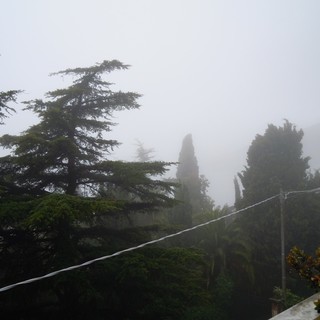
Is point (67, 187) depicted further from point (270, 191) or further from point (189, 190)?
point (189, 190)

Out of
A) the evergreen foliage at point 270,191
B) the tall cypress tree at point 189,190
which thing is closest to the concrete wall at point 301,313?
the tall cypress tree at point 189,190

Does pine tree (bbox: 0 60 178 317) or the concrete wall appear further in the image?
pine tree (bbox: 0 60 178 317)

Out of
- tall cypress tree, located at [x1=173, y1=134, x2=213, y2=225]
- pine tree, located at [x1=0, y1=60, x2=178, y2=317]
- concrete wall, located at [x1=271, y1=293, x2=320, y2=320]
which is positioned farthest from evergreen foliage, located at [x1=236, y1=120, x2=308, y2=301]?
concrete wall, located at [x1=271, y1=293, x2=320, y2=320]

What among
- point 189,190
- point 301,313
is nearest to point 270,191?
point 189,190

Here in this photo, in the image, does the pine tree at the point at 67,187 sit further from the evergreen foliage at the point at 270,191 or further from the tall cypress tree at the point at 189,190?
the evergreen foliage at the point at 270,191

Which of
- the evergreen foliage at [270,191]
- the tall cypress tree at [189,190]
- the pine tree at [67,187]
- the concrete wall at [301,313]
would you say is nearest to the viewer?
the concrete wall at [301,313]

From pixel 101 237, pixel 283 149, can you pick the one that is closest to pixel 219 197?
pixel 283 149

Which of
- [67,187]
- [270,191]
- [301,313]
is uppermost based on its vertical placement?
[67,187]

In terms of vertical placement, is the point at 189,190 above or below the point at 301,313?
above

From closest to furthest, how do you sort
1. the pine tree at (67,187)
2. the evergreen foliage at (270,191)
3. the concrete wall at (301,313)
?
the concrete wall at (301,313) < the pine tree at (67,187) < the evergreen foliage at (270,191)

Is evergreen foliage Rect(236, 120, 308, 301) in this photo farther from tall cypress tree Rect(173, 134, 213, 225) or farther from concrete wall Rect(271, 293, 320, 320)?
concrete wall Rect(271, 293, 320, 320)

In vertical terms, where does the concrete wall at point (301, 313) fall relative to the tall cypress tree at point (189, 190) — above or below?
below

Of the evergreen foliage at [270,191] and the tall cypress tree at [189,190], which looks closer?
the evergreen foliage at [270,191]

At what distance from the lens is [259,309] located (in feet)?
54.4
